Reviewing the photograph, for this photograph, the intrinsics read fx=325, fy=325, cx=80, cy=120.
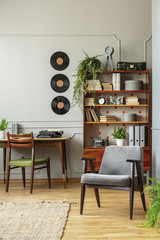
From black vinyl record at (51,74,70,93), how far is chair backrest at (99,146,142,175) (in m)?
1.96

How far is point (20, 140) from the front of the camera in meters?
4.90

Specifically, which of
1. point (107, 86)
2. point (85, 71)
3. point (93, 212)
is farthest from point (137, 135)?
point (93, 212)

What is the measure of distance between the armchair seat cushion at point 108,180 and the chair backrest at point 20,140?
5.14ft

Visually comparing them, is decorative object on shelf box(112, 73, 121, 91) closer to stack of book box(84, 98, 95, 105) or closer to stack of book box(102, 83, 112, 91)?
stack of book box(102, 83, 112, 91)

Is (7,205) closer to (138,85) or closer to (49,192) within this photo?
(49,192)

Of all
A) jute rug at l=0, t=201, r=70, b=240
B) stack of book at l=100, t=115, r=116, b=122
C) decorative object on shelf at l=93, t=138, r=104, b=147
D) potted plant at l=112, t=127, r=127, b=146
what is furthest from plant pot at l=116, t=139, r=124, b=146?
jute rug at l=0, t=201, r=70, b=240

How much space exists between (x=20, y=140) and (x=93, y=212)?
1752 mm

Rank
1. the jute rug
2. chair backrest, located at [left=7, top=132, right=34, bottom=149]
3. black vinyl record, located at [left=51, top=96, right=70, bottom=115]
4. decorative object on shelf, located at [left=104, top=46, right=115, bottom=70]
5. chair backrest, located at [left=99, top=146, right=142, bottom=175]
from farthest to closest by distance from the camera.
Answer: black vinyl record, located at [left=51, top=96, right=70, bottom=115], decorative object on shelf, located at [left=104, top=46, right=115, bottom=70], chair backrest, located at [left=7, top=132, right=34, bottom=149], chair backrest, located at [left=99, top=146, right=142, bottom=175], the jute rug

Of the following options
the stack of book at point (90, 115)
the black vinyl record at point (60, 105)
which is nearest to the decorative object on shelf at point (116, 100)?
the stack of book at point (90, 115)

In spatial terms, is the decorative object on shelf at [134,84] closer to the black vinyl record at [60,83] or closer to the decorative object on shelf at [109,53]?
the decorative object on shelf at [109,53]

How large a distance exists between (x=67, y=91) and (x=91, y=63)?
0.68 meters

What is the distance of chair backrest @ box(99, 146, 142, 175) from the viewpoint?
402 centimetres

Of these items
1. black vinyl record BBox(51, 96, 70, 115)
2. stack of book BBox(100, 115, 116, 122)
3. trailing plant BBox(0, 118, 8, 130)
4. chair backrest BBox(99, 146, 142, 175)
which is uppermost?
black vinyl record BBox(51, 96, 70, 115)

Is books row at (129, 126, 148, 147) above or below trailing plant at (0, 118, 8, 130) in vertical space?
below
